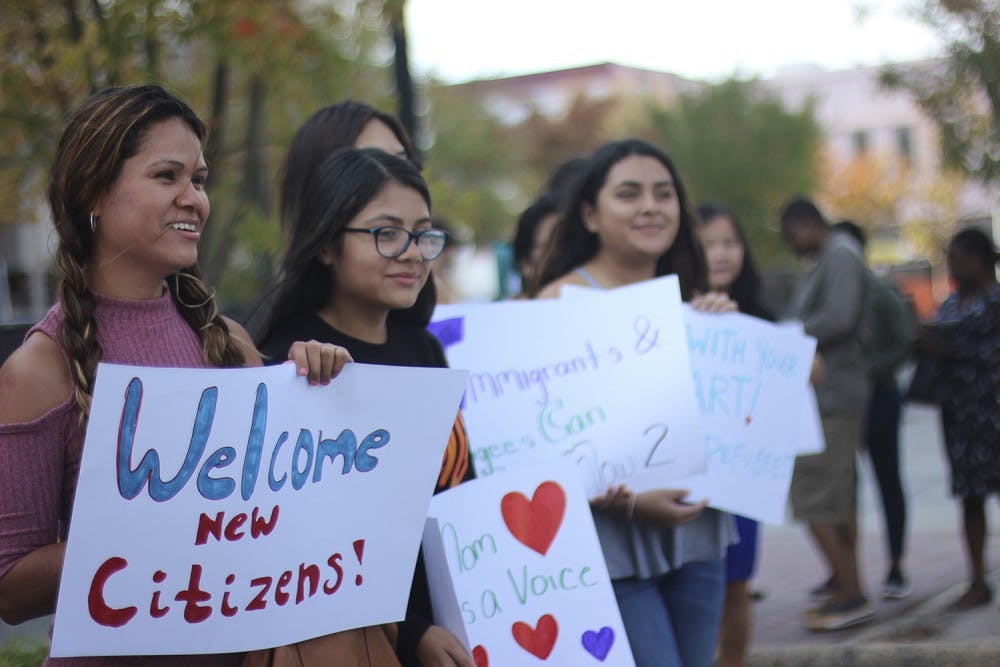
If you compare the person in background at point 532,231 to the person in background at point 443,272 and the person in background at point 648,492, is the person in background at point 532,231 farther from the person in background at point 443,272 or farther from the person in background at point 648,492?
the person in background at point 648,492

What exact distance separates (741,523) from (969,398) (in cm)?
208

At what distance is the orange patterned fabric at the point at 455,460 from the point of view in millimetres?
2859

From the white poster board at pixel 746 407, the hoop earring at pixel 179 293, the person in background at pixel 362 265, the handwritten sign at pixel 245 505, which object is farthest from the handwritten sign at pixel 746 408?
the hoop earring at pixel 179 293

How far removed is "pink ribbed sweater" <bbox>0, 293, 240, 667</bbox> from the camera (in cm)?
198

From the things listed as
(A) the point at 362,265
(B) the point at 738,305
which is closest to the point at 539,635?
(A) the point at 362,265

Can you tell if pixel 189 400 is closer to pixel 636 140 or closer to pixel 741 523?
pixel 636 140

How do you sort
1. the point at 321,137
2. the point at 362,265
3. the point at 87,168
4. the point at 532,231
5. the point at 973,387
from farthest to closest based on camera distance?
the point at 973,387, the point at 532,231, the point at 321,137, the point at 362,265, the point at 87,168

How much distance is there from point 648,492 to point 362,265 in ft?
3.47

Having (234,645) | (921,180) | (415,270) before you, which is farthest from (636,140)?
(921,180)

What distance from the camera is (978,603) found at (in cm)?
644

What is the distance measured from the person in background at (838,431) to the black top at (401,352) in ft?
13.6

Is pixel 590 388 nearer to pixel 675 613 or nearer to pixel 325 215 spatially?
pixel 675 613

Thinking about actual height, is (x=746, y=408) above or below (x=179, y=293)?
below

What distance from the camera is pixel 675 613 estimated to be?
347 centimetres
